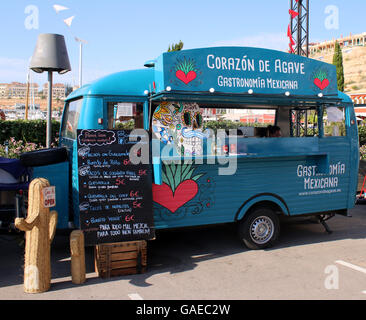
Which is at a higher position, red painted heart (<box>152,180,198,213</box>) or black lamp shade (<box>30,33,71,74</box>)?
black lamp shade (<box>30,33,71,74</box>)

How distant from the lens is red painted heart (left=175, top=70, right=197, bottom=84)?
17.7 feet

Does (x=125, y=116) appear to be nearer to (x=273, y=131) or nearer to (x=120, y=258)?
(x=120, y=258)

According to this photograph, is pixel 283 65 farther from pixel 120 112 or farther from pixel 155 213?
pixel 155 213

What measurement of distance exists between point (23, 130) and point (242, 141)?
1104 cm

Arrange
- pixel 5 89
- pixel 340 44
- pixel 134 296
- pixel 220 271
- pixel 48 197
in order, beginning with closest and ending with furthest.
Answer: pixel 134 296, pixel 48 197, pixel 220 271, pixel 340 44, pixel 5 89

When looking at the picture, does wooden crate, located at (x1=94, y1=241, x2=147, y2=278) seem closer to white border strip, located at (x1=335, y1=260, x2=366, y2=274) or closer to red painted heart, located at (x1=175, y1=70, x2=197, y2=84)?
red painted heart, located at (x1=175, y1=70, x2=197, y2=84)

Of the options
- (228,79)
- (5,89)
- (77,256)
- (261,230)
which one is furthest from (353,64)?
(5,89)

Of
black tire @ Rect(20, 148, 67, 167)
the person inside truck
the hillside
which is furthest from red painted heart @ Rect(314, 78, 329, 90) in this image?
the hillside

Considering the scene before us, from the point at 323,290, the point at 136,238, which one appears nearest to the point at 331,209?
the point at 323,290

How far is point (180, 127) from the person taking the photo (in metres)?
5.66

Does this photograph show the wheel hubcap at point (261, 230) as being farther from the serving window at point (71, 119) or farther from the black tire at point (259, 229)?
the serving window at point (71, 119)

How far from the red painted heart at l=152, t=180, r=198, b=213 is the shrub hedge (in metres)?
10.0

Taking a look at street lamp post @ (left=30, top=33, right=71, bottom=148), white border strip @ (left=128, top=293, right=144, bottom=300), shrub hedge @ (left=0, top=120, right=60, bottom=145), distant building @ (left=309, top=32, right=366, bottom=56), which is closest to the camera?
white border strip @ (left=128, top=293, right=144, bottom=300)
